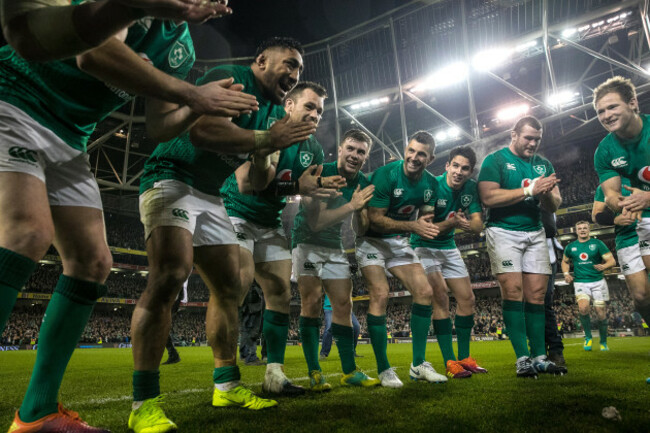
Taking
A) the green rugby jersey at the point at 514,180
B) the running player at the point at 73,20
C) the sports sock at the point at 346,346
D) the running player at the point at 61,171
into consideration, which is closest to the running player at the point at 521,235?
the green rugby jersey at the point at 514,180

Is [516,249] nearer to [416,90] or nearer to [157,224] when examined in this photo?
[157,224]

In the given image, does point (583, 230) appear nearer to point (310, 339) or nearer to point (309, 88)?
point (310, 339)

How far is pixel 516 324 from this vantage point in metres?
4.21

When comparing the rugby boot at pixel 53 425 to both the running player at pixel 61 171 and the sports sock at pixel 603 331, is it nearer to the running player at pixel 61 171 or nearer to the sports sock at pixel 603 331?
the running player at pixel 61 171

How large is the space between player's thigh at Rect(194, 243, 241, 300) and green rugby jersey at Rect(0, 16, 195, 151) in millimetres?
1021

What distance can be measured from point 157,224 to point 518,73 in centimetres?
2580

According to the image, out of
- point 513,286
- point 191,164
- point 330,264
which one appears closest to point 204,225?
point 191,164

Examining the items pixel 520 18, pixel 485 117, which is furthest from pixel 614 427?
pixel 485 117

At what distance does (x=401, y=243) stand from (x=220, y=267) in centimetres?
229

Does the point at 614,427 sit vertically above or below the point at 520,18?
below

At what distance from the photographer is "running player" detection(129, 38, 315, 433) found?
2.26 metres

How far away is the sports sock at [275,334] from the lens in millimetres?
3592

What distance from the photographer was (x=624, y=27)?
19.4 meters

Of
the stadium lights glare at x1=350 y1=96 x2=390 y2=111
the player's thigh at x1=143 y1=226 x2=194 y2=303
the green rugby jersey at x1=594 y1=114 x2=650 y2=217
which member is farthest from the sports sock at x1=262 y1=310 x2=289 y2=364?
the stadium lights glare at x1=350 y1=96 x2=390 y2=111
